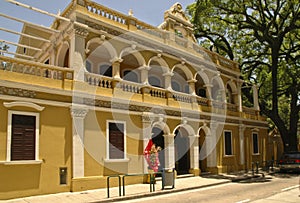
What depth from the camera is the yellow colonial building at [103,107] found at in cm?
1200

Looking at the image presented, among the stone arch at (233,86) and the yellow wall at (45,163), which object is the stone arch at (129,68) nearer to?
the yellow wall at (45,163)

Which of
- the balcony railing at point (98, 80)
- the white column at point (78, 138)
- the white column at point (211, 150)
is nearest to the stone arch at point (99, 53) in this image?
the balcony railing at point (98, 80)

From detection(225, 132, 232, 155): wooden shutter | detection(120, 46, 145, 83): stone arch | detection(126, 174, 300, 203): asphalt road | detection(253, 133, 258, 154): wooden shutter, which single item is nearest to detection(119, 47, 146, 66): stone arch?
A: detection(120, 46, 145, 83): stone arch

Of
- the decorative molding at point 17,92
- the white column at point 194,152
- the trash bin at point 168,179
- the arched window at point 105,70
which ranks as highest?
the arched window at point 105,70

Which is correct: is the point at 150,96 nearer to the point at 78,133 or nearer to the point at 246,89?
the point at 78,133

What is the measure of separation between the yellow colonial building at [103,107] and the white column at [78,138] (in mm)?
42

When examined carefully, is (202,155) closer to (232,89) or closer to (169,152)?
(169,152)

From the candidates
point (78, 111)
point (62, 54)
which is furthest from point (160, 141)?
point (62, 54)

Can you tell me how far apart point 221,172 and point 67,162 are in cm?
1160

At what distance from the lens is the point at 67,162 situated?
13031 mm

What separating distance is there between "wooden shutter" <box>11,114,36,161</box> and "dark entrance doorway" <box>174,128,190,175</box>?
33.6 ft

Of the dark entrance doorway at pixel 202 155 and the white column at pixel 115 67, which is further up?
the white column at pixel 115 67

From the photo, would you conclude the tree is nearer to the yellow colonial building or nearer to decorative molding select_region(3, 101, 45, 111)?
the yellow colonial building

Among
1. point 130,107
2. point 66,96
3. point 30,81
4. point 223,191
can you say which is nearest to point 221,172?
point 223,191
